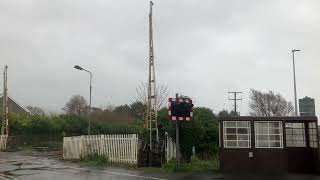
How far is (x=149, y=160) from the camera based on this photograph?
2259cm

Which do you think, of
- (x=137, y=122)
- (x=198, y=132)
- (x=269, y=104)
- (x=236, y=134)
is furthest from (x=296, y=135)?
(x=269, y=104)

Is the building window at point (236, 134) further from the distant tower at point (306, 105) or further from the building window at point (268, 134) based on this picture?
the distant tower at point (306, 105)

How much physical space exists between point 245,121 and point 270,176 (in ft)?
11.6

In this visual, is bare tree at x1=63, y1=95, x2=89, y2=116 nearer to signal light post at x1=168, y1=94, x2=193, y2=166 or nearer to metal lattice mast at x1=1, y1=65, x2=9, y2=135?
metal lattice mast at x1=1, y1=65, x2=9, y2=135

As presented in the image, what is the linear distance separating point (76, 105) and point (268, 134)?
70.2 metres

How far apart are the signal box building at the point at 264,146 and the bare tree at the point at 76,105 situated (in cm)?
6571

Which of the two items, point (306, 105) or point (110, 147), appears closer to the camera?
point (110, 147)

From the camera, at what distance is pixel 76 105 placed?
8712cm

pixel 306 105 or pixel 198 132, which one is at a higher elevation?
pixel 306 105

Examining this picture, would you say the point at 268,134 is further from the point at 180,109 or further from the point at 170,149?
the point at 170,149

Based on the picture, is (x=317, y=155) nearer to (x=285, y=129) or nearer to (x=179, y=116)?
(x=285, y=129)

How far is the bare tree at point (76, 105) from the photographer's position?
280 feet

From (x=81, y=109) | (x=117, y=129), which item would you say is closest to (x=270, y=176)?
(x=117, y=129)

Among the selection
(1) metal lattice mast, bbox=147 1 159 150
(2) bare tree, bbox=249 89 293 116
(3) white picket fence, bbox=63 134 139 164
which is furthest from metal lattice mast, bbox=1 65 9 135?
(2) bare tree, bbox=249 89 293 116
